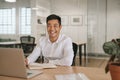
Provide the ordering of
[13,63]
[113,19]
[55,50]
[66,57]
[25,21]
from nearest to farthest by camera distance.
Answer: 1. [13,63]
2. [66,57]
3. [55,50]
4. [113,19]
5. [25,21]

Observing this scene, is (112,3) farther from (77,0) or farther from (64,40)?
(64,40)

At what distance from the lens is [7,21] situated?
742cm

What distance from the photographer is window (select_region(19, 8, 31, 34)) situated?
7.38 m

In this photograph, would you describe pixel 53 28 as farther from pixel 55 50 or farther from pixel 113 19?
pixel 113 19

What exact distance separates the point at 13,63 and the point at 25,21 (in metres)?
6.23

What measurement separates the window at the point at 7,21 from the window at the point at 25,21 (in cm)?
28

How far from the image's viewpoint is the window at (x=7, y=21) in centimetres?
730

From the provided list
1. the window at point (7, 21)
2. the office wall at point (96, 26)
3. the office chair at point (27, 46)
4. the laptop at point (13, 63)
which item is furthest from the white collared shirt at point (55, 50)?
the window at point (7, 21)

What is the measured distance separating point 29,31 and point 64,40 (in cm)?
533

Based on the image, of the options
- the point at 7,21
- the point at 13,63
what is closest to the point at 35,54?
the point at 13,63

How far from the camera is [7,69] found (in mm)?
1396

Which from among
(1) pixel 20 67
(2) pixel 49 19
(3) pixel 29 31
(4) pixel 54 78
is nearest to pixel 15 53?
(1) pixel 20 67

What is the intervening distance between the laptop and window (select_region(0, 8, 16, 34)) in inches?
242

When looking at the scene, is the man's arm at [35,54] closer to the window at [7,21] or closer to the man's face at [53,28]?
the man's face at [53,28]
